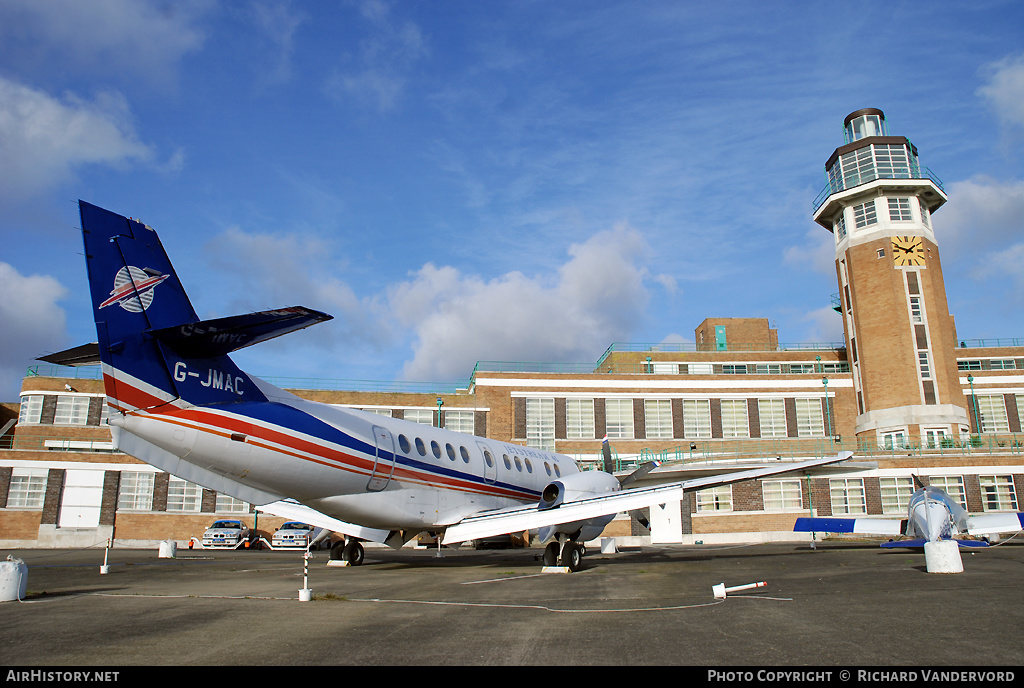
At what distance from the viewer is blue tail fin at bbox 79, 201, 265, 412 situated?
11.8 m

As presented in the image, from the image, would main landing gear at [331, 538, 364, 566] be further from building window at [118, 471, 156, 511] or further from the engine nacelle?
building window at [118, 471, 156, 511]

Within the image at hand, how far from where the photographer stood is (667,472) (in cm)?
3738

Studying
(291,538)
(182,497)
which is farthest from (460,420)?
(182,497)

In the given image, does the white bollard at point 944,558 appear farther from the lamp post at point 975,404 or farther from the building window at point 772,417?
the lamp post at point 975,404

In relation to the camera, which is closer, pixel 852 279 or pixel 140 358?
→ pixel 140 358

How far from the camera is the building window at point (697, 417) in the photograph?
156 ft

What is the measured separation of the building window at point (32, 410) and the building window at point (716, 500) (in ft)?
145

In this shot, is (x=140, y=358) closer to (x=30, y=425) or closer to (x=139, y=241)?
(x=139, y=241)

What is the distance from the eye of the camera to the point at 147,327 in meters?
12.4

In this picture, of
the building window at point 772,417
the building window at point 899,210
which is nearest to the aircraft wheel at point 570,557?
the building window at point 772,417

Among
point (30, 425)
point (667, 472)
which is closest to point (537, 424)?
Result: point (667, 472)

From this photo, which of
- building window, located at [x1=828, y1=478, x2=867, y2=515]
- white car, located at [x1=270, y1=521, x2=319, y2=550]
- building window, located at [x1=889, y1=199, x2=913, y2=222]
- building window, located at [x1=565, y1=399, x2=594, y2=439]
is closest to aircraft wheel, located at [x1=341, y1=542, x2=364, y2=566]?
white car, located at [x1=270, y1=521, x2=319, y2=550]

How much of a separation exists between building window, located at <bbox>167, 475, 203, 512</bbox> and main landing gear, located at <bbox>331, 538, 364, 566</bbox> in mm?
26018

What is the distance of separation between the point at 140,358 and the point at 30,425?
130 ft
